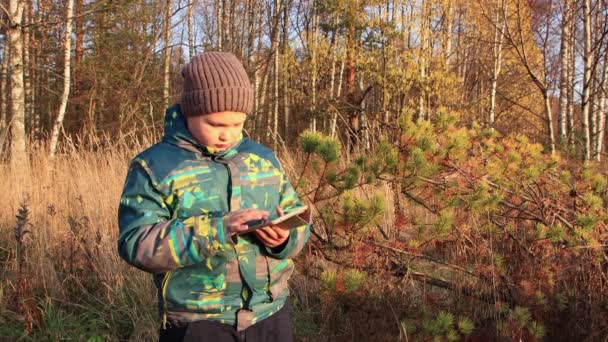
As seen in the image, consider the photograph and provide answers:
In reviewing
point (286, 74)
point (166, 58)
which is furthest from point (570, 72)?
point (166, 58)

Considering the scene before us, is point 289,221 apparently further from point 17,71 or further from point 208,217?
point 17,71

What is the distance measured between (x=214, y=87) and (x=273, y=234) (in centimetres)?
41

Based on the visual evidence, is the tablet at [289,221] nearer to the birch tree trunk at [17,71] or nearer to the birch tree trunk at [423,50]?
the birch tree trunk at [17,71]

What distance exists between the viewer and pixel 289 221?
1.24 m

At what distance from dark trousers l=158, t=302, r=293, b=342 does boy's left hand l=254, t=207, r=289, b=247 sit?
0.79ft

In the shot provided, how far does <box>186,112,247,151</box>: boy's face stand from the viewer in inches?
52.7

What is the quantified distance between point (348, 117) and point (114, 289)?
10252 millimetres

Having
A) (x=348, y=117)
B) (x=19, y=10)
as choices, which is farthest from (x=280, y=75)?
(x=19, y=10)

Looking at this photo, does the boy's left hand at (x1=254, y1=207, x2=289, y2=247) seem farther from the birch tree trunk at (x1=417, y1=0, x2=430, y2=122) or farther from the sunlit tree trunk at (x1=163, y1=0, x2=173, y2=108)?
the sunlit tree trunk at (x1=163, y1=0, x2=173, y2=108)

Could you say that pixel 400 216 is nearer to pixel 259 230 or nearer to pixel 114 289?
pixel 259 230

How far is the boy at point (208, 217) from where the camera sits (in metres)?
1.22

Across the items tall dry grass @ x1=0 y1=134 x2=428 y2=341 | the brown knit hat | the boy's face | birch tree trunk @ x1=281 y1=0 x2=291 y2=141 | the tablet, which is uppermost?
birch tree trunk @ x1=281 y1=0 x2=291 y2=141

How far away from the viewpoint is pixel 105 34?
1269 cm

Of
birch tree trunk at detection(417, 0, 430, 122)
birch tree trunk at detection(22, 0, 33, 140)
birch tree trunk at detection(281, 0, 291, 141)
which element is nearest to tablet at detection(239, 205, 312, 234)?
birch tree trunk at detection(417, 0, 430, 122)
